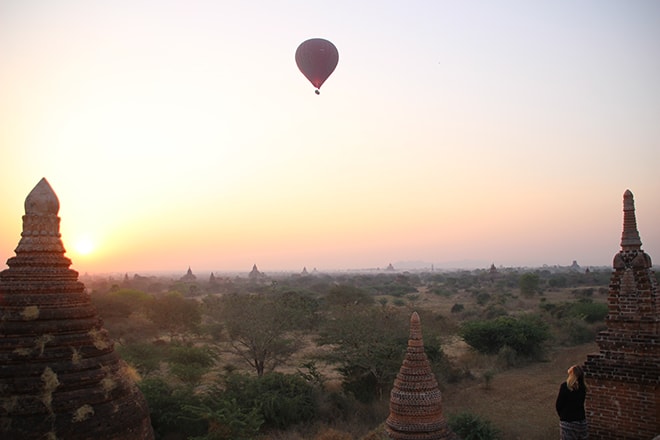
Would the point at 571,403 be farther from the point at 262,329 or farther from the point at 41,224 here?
the point at 262,329

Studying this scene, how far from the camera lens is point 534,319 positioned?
29.2 m

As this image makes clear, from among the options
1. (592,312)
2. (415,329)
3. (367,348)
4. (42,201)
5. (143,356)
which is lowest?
(143,356)

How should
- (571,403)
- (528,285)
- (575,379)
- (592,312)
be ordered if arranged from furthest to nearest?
(528,285), (592,312), (571,403), (575,379)

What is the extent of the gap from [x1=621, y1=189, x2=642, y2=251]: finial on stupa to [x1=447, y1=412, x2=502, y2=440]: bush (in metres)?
7.78

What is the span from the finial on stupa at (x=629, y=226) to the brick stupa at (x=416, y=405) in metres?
3.76

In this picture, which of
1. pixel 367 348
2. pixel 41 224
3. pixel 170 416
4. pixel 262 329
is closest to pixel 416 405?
pixel 41 224

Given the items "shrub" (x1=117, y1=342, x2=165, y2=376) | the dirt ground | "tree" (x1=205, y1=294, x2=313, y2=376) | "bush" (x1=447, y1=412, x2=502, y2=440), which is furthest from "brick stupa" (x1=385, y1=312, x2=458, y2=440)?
"tree" (x1=205, y1=294, x2=313, y2=376)

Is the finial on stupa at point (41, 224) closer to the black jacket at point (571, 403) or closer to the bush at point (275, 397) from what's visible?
the black jacket at point (571, 403)

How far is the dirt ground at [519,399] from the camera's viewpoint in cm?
1576

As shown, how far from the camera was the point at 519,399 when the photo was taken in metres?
18.9

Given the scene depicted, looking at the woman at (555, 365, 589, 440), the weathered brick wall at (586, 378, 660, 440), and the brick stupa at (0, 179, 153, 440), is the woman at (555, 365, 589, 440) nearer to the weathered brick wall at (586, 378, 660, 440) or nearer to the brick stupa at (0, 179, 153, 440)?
the weathered brick wall at (586, 378, 660, 440)

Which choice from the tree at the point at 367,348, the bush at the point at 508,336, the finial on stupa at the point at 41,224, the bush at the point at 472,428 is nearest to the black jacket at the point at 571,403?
the bush at the point at 472,428

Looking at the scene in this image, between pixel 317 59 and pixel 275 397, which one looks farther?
pixel 317 59

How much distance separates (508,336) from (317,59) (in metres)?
17.1
